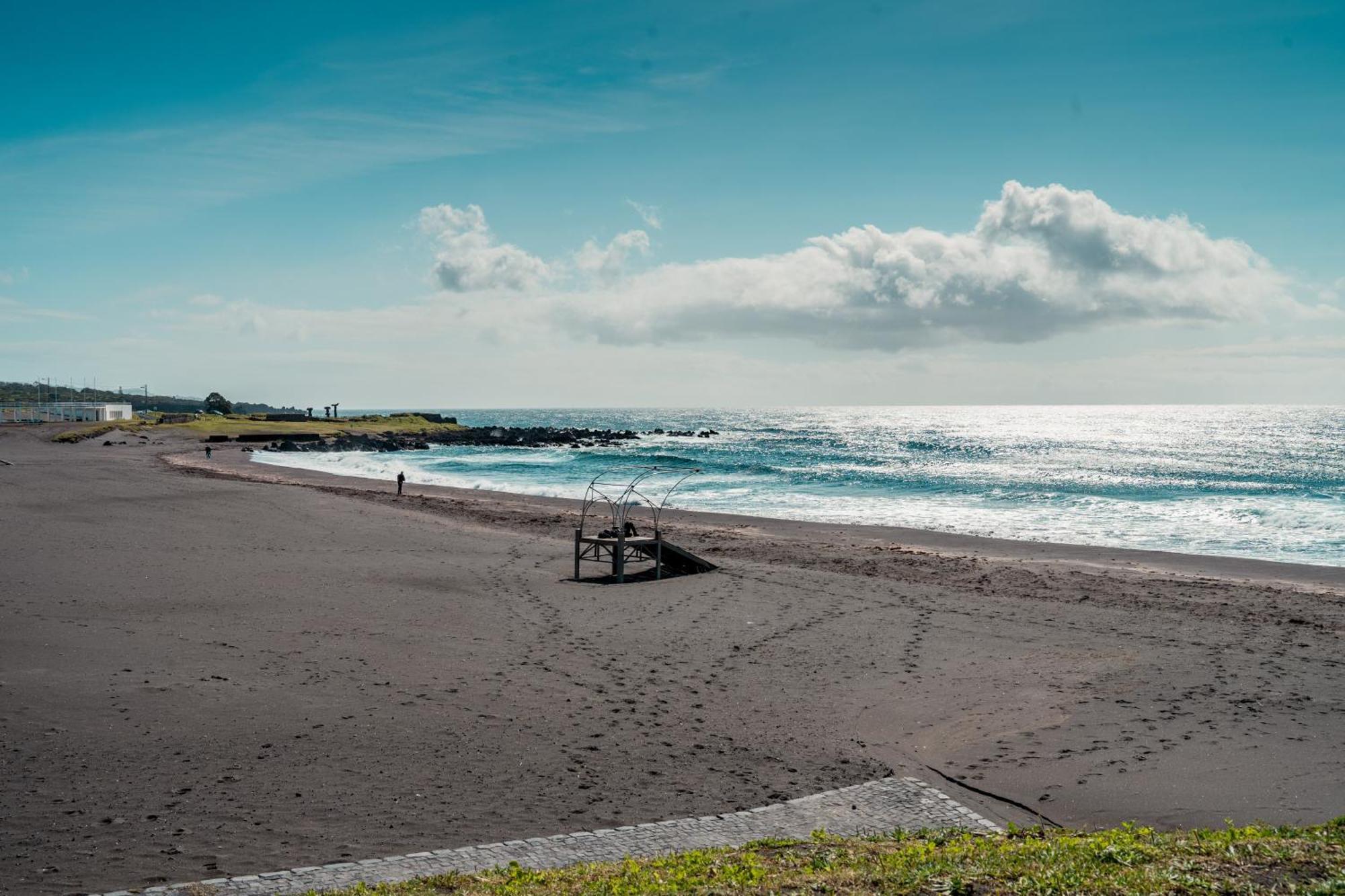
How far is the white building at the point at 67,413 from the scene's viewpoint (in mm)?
104688

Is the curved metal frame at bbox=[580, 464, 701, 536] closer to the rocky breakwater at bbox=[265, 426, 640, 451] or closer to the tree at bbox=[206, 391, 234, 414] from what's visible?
the rocky breakwater at bbox=[265, 426, 640, 451]

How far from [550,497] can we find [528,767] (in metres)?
31.2

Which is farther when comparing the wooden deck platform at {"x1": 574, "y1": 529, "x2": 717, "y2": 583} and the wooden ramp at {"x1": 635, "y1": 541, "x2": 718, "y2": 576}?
the wooden ramp at {"x1": 635, "y1": 541, "x2": 718, "y2": 576}

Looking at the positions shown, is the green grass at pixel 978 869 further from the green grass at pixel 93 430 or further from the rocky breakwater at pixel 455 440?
the green grass at pixel 93 430

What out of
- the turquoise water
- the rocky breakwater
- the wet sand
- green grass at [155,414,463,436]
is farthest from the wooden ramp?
green grass at [155,414,463,436]

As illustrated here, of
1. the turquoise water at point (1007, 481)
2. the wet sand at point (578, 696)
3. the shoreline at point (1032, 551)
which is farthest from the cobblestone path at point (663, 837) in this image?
the turquoise water at point (1007, 481)

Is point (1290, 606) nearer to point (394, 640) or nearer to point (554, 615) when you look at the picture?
point (554, 615)

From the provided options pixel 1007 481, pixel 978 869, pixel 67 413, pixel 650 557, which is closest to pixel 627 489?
pixel 650 557

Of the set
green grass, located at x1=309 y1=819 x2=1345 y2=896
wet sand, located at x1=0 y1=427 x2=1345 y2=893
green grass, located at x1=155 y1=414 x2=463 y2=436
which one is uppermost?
green grass, located at x1=155 y1=414 x2=463 y2=436

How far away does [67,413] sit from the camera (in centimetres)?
11719

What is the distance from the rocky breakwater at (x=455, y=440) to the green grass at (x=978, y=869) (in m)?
68.5

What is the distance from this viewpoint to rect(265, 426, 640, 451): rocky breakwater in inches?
2835

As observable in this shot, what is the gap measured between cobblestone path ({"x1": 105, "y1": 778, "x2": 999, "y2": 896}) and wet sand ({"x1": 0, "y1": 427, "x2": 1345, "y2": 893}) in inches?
9.8

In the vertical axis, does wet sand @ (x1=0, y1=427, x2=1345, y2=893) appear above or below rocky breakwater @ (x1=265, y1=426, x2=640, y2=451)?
below
